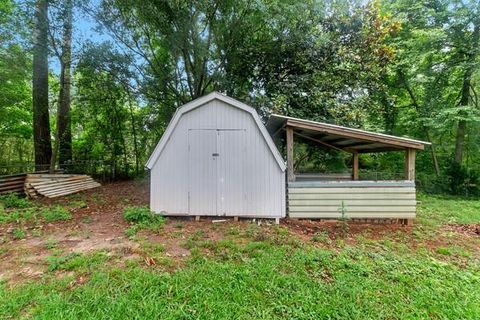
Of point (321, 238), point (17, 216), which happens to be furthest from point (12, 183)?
point (321, 238)

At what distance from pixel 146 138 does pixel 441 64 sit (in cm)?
1425

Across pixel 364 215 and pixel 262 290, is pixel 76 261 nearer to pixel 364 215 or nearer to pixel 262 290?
pixel 262 290

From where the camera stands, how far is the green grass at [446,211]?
6.48m

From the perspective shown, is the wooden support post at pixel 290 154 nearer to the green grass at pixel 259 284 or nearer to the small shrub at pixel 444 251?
the green grass at pixel 259 284

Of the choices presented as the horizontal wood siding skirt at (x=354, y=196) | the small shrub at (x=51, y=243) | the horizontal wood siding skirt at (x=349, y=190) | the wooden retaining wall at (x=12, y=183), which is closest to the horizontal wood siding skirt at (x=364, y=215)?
the horizontal wood siding skirt at (x=354, y=196)

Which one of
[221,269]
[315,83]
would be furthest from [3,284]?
[315,83]

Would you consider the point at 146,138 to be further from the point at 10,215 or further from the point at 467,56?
the point at 467,56

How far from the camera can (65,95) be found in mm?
10367

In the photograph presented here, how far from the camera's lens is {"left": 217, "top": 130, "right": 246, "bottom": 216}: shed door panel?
Answer: 5574 mm

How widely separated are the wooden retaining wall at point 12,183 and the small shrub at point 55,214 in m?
2.28

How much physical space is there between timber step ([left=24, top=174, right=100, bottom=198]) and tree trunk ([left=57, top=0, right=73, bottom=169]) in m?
1.67

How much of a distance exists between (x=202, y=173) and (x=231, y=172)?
63cm

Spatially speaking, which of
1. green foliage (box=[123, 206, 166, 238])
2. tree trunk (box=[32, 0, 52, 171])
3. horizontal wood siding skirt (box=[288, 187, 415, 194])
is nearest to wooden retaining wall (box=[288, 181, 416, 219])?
horizontal wood siding skirt (box=[288, 187, 415, 194])

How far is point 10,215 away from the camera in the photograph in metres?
5.59
